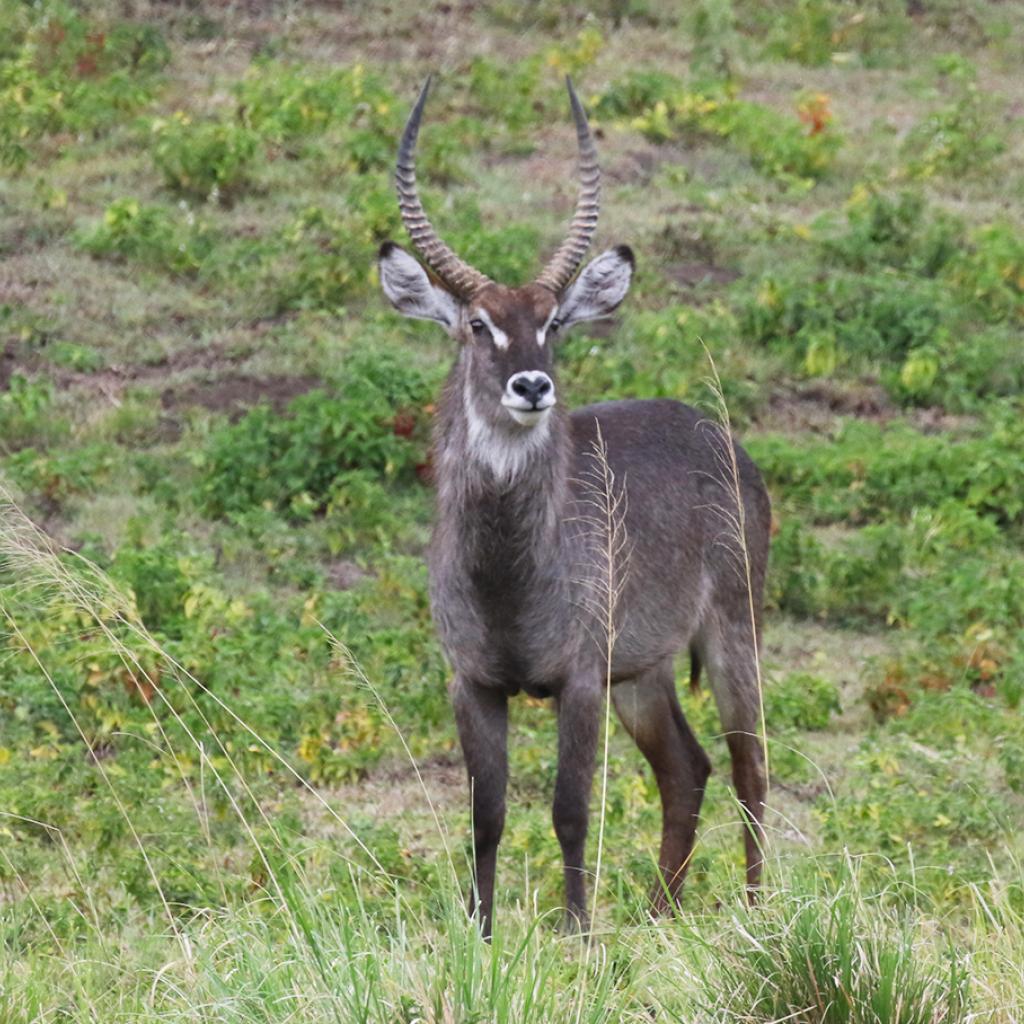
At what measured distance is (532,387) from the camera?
19.7 feet

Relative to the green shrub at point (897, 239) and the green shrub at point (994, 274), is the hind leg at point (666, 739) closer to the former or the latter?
the green shrub at point (994, 274)

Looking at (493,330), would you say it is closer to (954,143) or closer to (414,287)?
(414,287)

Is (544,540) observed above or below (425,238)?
below

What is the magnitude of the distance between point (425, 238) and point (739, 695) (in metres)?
2.03

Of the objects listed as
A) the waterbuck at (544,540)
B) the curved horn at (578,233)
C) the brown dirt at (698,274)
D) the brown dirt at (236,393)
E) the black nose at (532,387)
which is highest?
the curved horn at (578,233)

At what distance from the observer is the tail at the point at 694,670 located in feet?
24.4

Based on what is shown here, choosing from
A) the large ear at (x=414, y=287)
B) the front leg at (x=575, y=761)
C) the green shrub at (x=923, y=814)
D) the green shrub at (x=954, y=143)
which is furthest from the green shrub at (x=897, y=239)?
the front leg at (x=575, y=761)

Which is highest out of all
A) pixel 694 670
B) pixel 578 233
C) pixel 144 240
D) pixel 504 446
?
pixel 578 233

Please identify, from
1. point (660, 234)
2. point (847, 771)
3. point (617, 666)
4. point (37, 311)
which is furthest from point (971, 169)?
point (617, 666)

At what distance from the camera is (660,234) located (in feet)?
45.7

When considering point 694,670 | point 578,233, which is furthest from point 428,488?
point 578,233

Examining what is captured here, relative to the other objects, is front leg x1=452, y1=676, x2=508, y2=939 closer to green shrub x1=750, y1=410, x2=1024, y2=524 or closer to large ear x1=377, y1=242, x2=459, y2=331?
large ear x1=377, y1=242, x2=459, y2=331

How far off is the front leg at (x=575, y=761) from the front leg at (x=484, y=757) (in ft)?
0.61

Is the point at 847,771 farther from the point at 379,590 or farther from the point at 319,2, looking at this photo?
the point at 319,2
